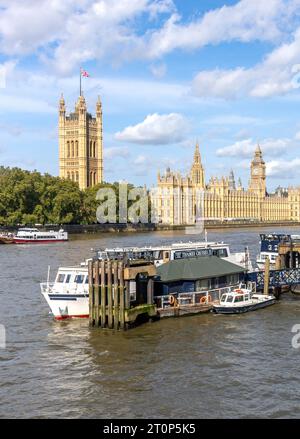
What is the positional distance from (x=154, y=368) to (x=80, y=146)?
162 meters

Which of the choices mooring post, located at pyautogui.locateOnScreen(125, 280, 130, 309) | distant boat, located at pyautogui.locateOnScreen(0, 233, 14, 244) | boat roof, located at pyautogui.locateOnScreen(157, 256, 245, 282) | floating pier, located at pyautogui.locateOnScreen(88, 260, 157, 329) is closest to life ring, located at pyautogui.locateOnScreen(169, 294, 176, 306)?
boat roof, located at pyautogui.locateOnScreen(157, 256, 245, 282)

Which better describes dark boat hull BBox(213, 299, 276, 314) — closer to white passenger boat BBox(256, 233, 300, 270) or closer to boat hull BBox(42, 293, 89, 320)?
boat hull BBox(42, 293, 89, 320)

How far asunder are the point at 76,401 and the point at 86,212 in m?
111

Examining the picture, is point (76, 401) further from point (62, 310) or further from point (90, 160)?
point (90, 160)

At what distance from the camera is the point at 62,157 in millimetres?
185500

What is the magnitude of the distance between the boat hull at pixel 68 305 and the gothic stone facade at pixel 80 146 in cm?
14916

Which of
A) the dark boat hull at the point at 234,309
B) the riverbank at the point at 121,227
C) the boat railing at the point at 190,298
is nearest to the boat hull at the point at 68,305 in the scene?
the boat railing at the point at 190,298

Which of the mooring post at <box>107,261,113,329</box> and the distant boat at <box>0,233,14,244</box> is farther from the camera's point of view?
the distant boat at <box>0,233,14,244</box>

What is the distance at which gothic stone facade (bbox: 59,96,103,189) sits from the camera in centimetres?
18138

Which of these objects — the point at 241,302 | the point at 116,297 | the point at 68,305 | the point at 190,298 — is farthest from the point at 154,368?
the point at 241,302

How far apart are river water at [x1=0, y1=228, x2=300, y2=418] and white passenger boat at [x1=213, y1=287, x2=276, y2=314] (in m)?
0.55

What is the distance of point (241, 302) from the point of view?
32.9 metres

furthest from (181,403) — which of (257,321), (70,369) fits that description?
(257,321)

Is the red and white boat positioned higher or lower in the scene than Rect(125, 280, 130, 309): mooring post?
higher
